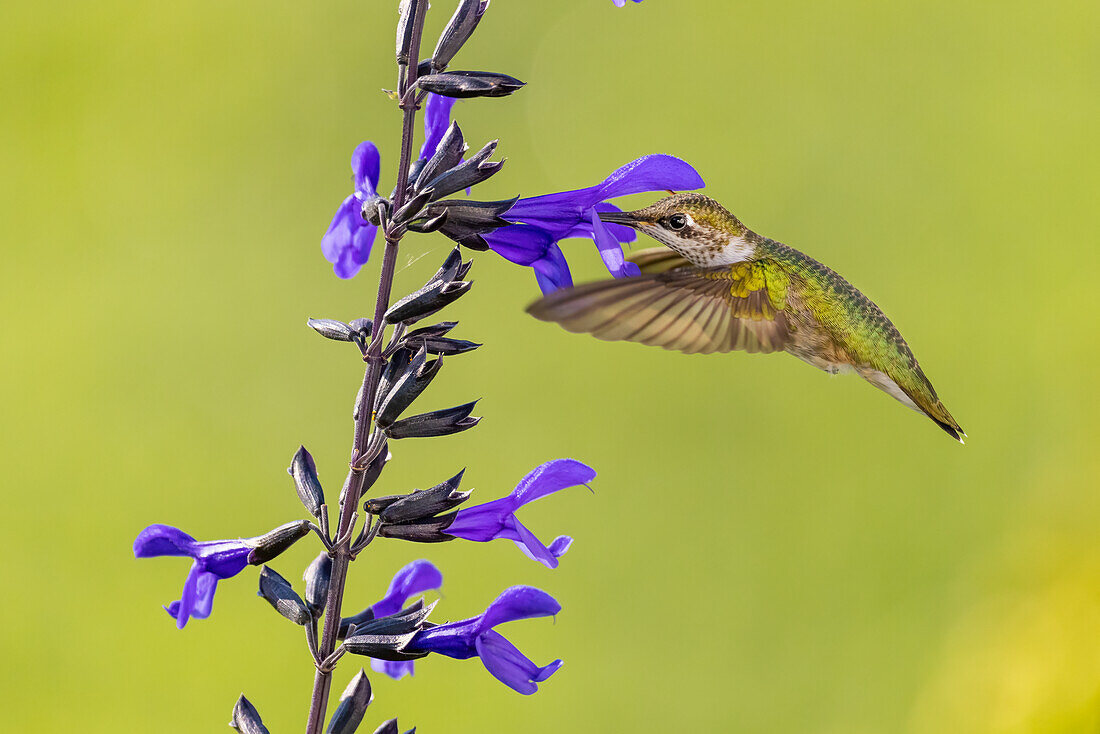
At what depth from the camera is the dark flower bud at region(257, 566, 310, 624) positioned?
1485 millimetres

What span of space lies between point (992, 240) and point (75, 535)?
13.5 feet

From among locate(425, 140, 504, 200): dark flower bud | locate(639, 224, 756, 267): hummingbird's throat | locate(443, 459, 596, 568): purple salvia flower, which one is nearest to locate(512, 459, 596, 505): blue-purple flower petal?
locate(443, 459, 596, 568): purple salvia flower

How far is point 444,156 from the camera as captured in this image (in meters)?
1.54

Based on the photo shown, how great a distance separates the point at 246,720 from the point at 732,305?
1.01m

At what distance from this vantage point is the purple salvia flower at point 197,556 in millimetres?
1435

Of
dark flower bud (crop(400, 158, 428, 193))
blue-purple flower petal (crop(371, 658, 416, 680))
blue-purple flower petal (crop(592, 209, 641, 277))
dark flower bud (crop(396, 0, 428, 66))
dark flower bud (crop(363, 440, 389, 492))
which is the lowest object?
blue-purple flower petal (crop(371, 658, 416, 680))

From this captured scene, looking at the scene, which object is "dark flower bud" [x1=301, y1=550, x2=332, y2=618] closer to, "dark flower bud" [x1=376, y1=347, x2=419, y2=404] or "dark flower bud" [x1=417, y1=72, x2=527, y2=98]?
"dark flower bud" [x1=376, y1=347, x2=419, y2=404]

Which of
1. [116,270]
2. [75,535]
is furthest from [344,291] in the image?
[75,535]

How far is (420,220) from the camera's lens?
151 centimetres

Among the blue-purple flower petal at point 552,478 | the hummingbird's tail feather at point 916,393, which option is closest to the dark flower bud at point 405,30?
the blue-purple flower petal at point 552,478

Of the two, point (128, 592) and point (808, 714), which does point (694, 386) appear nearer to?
point (808, 714)

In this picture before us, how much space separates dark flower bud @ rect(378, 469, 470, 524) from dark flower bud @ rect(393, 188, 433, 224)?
36 cm

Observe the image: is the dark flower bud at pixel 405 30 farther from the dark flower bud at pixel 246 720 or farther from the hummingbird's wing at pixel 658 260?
the dark flower bud at pixel 246 720

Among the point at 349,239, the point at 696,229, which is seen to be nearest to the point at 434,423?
the point at 349,239
